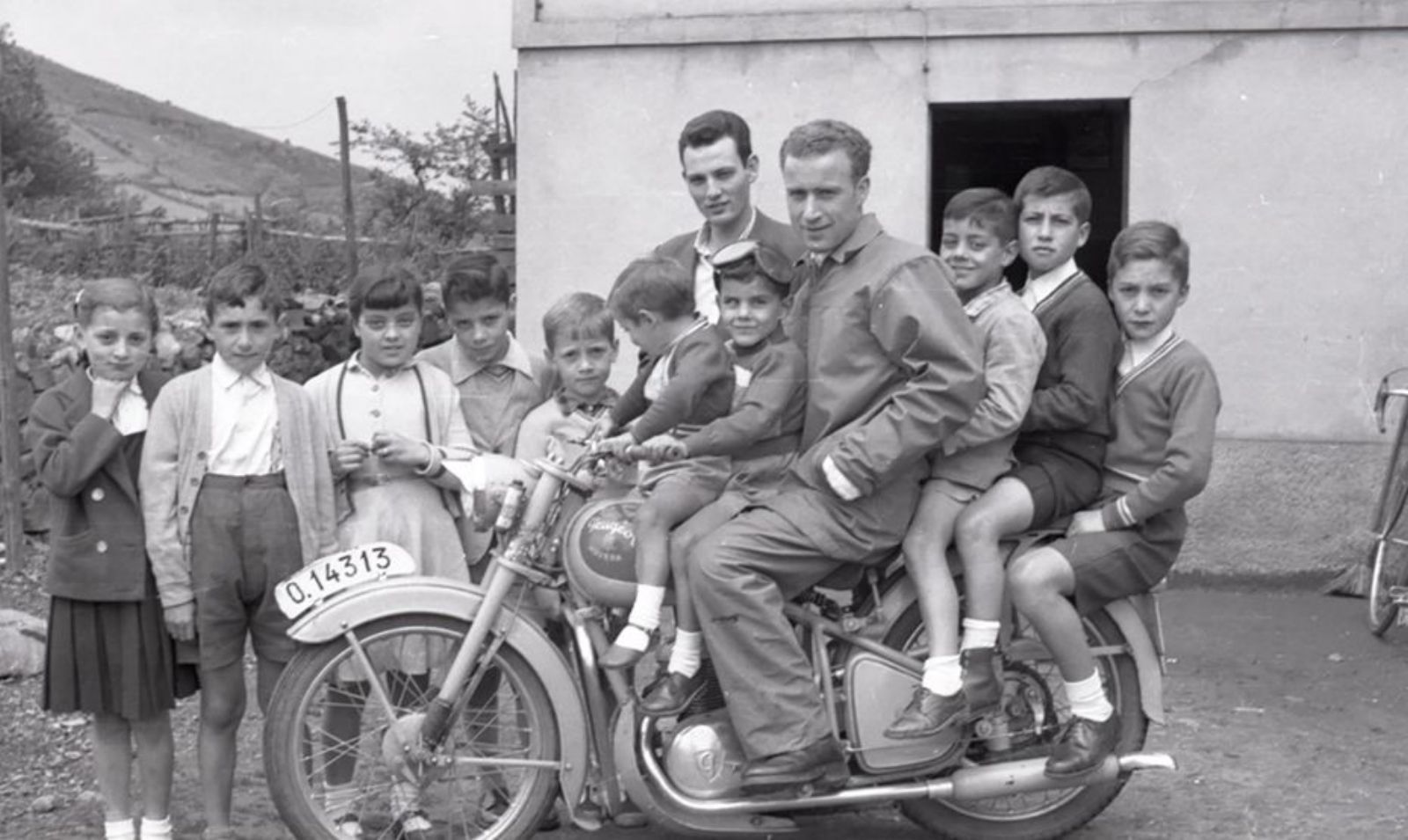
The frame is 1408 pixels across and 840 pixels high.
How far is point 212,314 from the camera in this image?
4414 mm

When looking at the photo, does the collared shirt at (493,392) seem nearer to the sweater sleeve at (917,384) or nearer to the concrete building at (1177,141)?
the sweater sleeve at (917,384)

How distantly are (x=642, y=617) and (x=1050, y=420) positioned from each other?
43.7 inches

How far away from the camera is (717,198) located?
473 cm

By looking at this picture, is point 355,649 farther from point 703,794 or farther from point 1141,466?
point 1141,466

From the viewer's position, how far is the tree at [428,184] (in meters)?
16.7

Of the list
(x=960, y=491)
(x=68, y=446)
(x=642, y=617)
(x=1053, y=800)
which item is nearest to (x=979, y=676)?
(x=960, y=491)

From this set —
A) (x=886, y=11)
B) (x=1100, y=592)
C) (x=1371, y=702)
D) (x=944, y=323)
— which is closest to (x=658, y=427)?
(x=944, y=323)


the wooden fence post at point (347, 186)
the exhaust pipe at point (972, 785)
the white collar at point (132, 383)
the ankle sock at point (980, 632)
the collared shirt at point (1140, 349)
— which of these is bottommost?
the exhaust pipe at point (972, 785)

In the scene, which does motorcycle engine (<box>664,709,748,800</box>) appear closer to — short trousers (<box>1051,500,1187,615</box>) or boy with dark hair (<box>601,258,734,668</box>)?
boy with dark hair (<box>601,258,734,668</box>)

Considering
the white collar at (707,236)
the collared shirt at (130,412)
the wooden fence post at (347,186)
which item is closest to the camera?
the collared shirt at (130,412)

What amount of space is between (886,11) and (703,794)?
485 centimetres

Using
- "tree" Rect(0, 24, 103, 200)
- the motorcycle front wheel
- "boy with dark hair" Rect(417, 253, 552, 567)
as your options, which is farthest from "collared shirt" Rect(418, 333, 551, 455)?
"tree" Rect(0, 24, 103, 200)

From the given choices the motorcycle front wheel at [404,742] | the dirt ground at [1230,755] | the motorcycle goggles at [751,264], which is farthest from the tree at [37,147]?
the motorcycle goggles at [751,264]

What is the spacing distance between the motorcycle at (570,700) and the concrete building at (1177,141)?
151 inches
